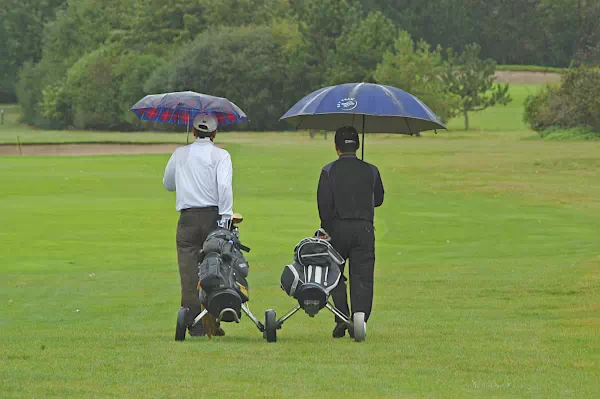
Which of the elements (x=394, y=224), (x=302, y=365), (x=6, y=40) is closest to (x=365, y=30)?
(x=6, y=40)

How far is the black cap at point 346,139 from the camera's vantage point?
986 centimetres

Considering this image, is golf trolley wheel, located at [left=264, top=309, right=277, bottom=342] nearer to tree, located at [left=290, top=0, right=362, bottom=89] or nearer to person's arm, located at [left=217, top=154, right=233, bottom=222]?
person's arm, located at [left=217, top=154, right=233, bottom=222]

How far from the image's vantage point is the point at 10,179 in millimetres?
41031

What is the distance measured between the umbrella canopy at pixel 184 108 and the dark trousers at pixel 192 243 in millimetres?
880

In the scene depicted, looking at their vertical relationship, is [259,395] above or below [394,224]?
above

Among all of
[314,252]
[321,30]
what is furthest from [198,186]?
[321,30]

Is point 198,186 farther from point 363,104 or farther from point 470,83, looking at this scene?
point 470,83

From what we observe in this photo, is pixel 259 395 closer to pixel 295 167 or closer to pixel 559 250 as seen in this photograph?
pixel 559 250

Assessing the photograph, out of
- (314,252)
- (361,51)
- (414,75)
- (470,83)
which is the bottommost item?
(470,83)

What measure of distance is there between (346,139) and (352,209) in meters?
0.58

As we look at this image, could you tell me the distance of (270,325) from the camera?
9383 millimetres

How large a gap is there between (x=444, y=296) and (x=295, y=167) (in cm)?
3433

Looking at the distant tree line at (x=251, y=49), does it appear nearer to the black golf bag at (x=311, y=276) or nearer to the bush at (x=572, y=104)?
the bush at (x=572, y=104)

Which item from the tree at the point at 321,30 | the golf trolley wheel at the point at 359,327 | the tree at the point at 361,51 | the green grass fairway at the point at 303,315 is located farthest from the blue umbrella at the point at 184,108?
the tree at the point at 321,30
